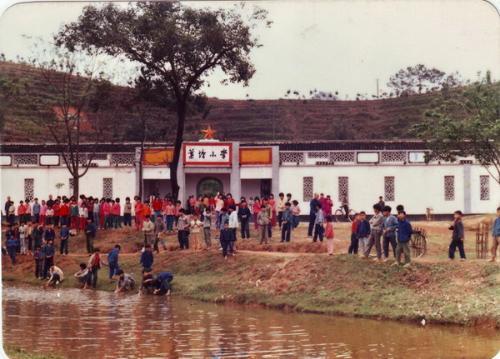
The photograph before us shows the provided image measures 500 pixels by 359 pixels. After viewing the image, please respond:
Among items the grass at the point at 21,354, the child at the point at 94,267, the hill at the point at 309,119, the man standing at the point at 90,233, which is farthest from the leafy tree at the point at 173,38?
the hill at the point at 309,119

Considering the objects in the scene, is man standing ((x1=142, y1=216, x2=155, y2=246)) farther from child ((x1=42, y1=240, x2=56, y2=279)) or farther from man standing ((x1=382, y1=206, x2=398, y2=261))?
man standing ((x1=382, y1=206, x2=398, y2=261))

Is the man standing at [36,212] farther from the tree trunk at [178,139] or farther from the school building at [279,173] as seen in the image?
the school building at [279,173]

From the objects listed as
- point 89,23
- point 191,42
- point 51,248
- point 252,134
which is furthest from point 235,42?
point 252,134

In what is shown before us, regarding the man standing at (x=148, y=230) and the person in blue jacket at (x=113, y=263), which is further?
the man standing at (x=148, y=230)

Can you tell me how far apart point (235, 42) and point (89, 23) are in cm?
495

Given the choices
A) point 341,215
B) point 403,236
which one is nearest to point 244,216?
point 403,236

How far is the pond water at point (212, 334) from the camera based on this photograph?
15562mm

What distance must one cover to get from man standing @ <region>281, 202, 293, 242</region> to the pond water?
492 centimetres

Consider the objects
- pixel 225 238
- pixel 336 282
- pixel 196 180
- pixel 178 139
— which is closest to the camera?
pixel 336 282

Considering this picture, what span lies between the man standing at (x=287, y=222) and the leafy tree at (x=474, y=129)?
245 inches

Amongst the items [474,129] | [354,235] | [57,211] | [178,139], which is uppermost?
[178,139]

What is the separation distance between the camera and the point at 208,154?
Result: 36062 mm

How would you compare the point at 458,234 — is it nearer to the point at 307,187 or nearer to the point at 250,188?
the point at 307,187

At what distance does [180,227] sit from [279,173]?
10.4m
